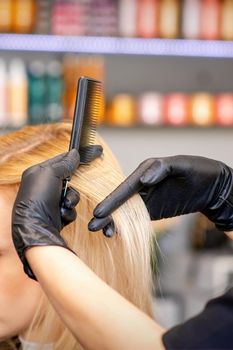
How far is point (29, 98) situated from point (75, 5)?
0.47m

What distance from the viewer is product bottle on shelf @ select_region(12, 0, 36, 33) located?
3.18 meters

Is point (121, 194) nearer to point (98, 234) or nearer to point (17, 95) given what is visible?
point (98, 234)

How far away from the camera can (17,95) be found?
125 inches

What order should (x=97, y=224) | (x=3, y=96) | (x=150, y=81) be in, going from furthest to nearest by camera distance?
(x=150, y=81) → (x=3, y=96) → (x=97, y=224)

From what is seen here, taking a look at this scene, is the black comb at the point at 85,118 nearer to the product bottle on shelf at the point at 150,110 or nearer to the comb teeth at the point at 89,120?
the comb teeth at the point at 89,120

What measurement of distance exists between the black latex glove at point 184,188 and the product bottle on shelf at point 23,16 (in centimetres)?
204

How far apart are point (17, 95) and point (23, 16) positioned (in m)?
0.35

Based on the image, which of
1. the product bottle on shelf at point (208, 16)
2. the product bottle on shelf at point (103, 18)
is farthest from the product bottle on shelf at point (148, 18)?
the product bottle on shelf at point (208, 16)

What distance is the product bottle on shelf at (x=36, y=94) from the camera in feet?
10.5

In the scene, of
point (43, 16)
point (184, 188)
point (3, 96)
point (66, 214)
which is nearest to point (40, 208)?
point (66, 214)

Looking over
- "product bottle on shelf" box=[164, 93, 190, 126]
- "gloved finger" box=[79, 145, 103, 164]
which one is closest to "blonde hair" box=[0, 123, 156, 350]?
"gloved finger" box=[79, 145, 103, 164]

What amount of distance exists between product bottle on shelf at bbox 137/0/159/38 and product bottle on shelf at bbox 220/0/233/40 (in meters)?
0.31

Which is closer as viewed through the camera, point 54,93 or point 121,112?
point 54,93

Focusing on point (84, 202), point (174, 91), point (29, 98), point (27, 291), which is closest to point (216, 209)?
point (84, 202)
